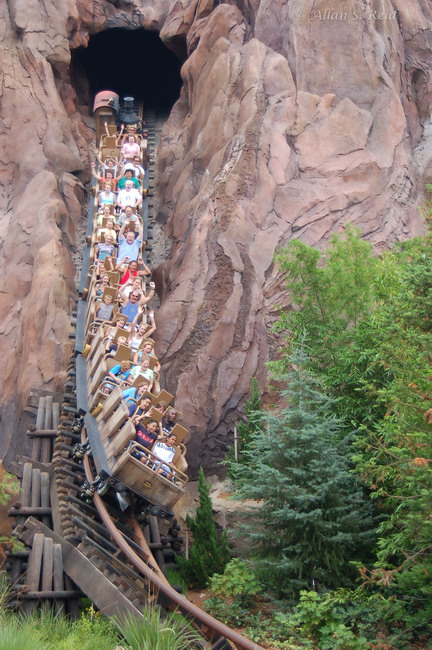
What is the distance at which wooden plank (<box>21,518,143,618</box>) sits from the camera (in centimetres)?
1132

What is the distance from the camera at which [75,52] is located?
3050cm

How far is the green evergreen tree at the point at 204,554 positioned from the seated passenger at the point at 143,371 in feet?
7.78

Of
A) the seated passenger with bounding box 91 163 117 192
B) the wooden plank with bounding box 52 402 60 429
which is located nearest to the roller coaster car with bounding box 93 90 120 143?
the seated passenger with bounding box 91 163 117 192

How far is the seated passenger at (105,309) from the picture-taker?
1669 centimetres

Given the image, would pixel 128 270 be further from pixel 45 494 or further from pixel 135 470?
pixel 135 470

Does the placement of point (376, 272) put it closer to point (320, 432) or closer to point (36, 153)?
point (320, 432)

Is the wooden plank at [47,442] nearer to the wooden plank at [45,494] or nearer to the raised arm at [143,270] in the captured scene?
the wooden plank at [45,494]

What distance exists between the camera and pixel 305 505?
11977 millimetres

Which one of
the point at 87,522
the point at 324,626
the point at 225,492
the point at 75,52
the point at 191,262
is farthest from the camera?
the point at 75,52

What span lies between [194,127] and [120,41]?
8793 mm

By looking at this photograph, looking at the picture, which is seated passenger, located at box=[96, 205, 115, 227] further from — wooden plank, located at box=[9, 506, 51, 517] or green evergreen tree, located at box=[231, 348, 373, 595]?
green evergreen tree, located at box=[231, 348, 373, 595]

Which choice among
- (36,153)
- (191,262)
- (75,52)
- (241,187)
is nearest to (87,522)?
(191,262)

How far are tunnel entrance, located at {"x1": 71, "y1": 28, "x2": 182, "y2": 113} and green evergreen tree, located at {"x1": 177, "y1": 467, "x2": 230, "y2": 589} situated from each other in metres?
19.9

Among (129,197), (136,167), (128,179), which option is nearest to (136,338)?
(129,197)
